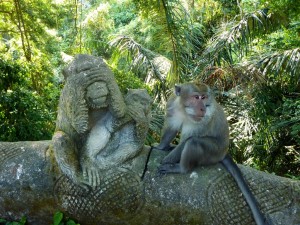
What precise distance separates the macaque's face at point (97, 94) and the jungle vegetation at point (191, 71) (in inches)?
126

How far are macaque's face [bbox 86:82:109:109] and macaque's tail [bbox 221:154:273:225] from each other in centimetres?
123

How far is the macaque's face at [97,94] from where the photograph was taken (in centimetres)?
305

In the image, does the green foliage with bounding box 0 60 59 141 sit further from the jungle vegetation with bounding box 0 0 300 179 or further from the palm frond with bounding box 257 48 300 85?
the palm frond with bounding box 257 48 300 85

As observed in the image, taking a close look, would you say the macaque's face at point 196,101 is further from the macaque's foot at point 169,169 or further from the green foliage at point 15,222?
the green foliage at point 15,222

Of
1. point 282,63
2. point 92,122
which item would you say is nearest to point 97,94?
point 92,122

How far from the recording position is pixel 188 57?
28.0ft

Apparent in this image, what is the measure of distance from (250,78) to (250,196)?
14.8 feet

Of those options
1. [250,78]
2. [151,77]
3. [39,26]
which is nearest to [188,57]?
[151,77]

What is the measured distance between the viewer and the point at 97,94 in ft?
10.0

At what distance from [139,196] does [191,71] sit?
541cm

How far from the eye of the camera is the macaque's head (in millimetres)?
3383

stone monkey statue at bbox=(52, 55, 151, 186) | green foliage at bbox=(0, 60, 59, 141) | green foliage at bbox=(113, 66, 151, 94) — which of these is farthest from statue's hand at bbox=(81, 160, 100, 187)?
green foliage at bbox=(113, 66, 151, 94)

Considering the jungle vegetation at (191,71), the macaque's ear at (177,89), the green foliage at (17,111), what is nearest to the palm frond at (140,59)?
the jungle vegetation at (191,71)

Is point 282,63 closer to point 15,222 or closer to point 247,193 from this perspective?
point 247,193
